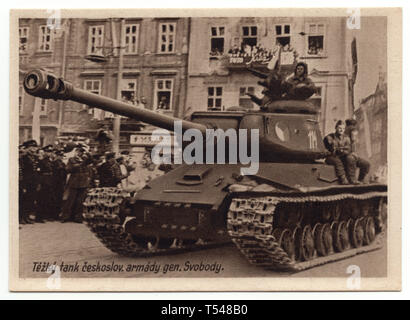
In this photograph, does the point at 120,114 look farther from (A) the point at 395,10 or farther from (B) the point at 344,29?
(A) the point at 395,10

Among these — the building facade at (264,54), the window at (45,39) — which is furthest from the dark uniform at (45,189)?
the building facade at (264,54)

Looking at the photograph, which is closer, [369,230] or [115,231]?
[115,231]

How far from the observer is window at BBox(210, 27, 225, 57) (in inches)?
446

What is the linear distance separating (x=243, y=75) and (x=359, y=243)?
322 cm

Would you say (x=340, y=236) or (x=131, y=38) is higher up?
(x=131, y=38)

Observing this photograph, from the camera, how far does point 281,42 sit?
11.3 metres

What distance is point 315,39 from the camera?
1131cm

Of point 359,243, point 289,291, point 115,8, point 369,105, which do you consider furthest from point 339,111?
point 115,8

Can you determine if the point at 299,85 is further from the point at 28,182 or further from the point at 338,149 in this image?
the point at 28,182

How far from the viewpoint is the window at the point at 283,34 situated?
11.3 meters

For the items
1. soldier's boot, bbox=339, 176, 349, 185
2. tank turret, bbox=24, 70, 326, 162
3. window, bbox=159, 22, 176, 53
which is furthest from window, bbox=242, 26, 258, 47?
soldier's boot, bbox=339, 176, 349, 185

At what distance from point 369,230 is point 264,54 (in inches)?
128

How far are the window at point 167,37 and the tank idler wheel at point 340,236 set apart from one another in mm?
3783

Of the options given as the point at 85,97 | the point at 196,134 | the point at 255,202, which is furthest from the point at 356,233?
the point at 85,97
